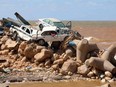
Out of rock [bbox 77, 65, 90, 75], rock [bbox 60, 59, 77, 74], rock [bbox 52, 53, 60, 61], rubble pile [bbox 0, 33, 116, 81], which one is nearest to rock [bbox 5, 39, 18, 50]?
rubble pile [bbox 0, 33, 116, 81]

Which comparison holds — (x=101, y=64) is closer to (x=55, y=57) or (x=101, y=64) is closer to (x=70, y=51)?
(x=55, y=57)

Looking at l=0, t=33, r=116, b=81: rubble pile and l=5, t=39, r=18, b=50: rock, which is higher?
l=5, t=39, r=18, b=50: rock

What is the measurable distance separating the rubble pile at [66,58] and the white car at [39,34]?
699 mm

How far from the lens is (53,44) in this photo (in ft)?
92.1

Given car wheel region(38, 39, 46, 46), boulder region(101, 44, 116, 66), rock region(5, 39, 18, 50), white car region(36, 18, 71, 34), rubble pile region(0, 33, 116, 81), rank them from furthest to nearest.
A: white car region(36, 18, 71, 34) → rock region(5, 39, 18, 50) → car wheel region(38, 39, 46, 46) → boulder region(101, 44, 116, 66) → rubble pile region(0, 33, 116, 81)

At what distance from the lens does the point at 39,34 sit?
90.8 ft

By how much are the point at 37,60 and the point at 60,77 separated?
2913mm

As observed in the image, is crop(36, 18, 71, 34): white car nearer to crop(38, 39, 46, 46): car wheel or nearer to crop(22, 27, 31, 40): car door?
crop(22, 27, 31, 40): car door

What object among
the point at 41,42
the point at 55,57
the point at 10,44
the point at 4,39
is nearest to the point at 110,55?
the point at 55,57

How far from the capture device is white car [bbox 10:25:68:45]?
27.4 meters

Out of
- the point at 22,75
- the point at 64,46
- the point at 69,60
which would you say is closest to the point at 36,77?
the point at 22,75

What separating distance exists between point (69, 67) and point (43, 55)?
208 cm

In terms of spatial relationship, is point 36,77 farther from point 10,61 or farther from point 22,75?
point 10,61

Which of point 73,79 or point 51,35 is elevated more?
point 51,35
